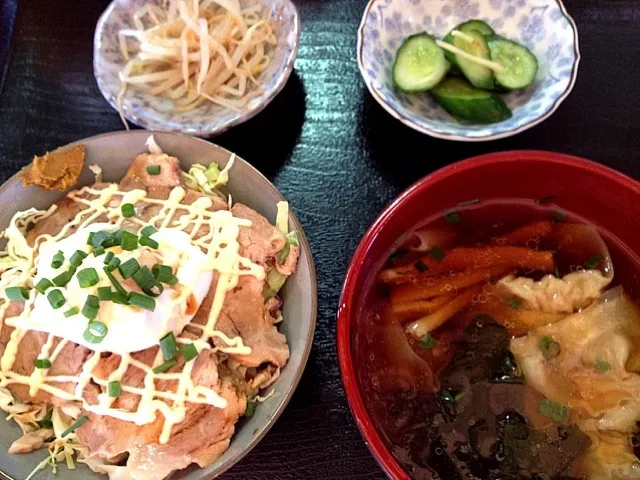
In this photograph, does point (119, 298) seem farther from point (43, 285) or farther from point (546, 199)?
point (546, 199)

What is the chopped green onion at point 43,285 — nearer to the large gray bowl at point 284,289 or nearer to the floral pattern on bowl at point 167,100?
the large gray bowl at point 284,289

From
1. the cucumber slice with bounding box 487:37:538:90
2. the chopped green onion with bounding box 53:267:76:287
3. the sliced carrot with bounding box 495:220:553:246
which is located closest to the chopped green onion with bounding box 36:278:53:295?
the chopped green onion with bounding box 53:267:76:287

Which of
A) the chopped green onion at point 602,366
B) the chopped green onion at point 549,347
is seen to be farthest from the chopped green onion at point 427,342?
the chopped green onion at point 602,366

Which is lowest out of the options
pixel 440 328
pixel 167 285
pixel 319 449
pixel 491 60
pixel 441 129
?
pixel 319 449

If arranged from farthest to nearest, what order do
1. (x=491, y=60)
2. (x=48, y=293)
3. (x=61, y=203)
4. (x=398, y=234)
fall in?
(x=491, y=60), (x=61, y=203), (x=398, y=234), (x=48, y=293)

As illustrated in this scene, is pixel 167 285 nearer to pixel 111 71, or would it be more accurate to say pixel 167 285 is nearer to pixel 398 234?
pixel 398 234

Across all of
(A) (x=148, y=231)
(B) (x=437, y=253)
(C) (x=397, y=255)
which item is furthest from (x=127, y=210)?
(B) (x=437, y=253)

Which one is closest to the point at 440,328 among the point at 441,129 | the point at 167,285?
the point at 441,129
